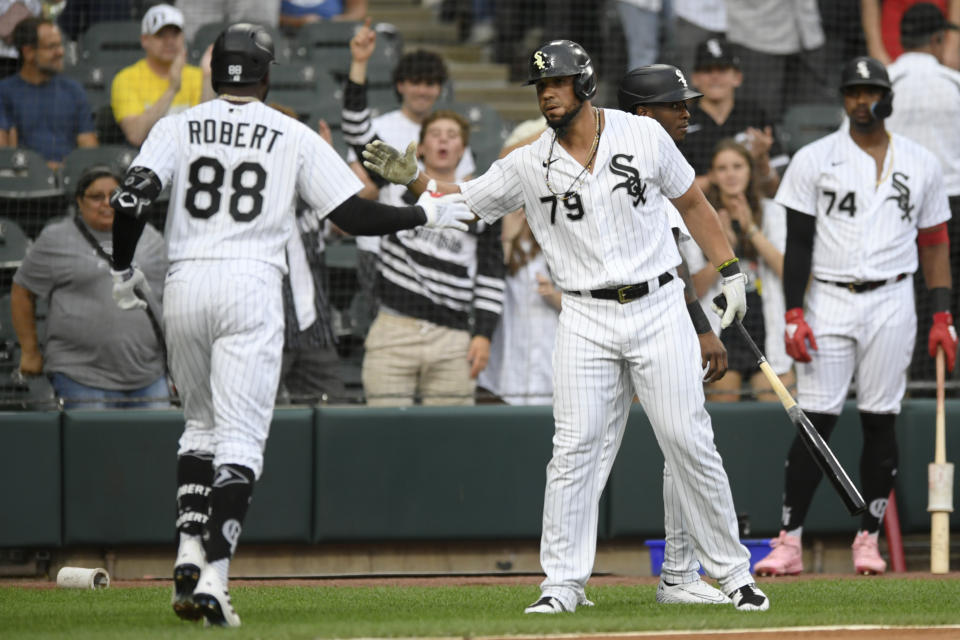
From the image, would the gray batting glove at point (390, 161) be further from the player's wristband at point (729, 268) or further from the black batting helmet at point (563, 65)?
the player's wristband at point (729, 268)

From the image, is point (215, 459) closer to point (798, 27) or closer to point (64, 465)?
point (64, 465)

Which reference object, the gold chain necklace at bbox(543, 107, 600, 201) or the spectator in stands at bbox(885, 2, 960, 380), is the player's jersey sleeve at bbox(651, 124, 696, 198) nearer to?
the gold chain necklace at bbox(543, 107, 600, 201)

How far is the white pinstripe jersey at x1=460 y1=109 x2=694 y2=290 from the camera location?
4793 mm

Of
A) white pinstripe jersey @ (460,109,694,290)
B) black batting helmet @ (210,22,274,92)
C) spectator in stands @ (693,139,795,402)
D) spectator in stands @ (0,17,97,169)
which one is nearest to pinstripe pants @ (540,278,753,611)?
white pinstripe jersey @ (460,109,694,290)

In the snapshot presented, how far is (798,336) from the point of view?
6750 mm

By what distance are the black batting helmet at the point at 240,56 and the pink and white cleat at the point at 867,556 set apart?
375cm

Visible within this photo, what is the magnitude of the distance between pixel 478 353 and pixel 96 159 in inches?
96.6

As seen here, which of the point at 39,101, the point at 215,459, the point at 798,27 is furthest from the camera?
the point at 798,27

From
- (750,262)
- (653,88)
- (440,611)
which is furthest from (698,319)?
(750,262)

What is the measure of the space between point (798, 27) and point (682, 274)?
5.26m

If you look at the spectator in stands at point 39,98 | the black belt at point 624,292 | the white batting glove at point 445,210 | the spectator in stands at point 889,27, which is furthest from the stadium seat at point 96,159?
the spectator in stands at point 889,27

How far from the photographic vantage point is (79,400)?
712cm

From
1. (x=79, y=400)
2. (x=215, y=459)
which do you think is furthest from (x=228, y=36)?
(x=79, y=400)

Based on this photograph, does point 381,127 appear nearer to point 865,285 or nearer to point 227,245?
point 865,285
